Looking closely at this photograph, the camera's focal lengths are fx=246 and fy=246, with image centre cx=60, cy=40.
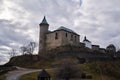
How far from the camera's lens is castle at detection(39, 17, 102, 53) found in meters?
99.2

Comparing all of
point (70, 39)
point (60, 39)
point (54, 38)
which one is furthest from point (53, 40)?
point (70, 39)

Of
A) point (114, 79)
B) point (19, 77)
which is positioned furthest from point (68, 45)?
point (19, 77)

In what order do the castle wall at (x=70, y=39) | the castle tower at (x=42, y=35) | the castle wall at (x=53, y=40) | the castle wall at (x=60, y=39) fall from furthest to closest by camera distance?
the castle tower at (x=42, y=35), the castle wall at (x=70, y=39), the castle wall at (x=53, y=40), the castle wall at (x=60, y=39)

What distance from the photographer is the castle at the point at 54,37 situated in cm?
9925

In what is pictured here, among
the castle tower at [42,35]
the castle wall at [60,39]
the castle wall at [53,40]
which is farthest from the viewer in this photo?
the castle tower at [42,35]

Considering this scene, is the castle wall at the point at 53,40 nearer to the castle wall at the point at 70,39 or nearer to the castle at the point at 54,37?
the castle at the point at 54,37

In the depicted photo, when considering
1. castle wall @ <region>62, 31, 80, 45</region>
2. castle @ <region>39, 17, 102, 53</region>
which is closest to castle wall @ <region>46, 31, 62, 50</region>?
castle @ <region>39, 17, 102, 53</region>

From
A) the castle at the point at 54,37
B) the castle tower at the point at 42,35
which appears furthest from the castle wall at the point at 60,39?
the castle tower at the point at 42,35

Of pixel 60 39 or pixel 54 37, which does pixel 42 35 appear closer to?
pixel 54 37

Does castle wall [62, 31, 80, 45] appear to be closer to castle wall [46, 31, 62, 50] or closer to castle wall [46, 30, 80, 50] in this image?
castle wall [46, 30, 80, 50]

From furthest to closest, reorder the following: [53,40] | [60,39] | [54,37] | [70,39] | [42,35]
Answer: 1. [42,35]
2. [70,39]
3. [53,40]
4. [54,37]
5. [60,39]

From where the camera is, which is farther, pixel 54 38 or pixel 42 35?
pixel 42 35

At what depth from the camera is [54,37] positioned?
100 metres

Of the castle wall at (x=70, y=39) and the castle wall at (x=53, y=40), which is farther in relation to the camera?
the castle wall at (x=70, y=39)
